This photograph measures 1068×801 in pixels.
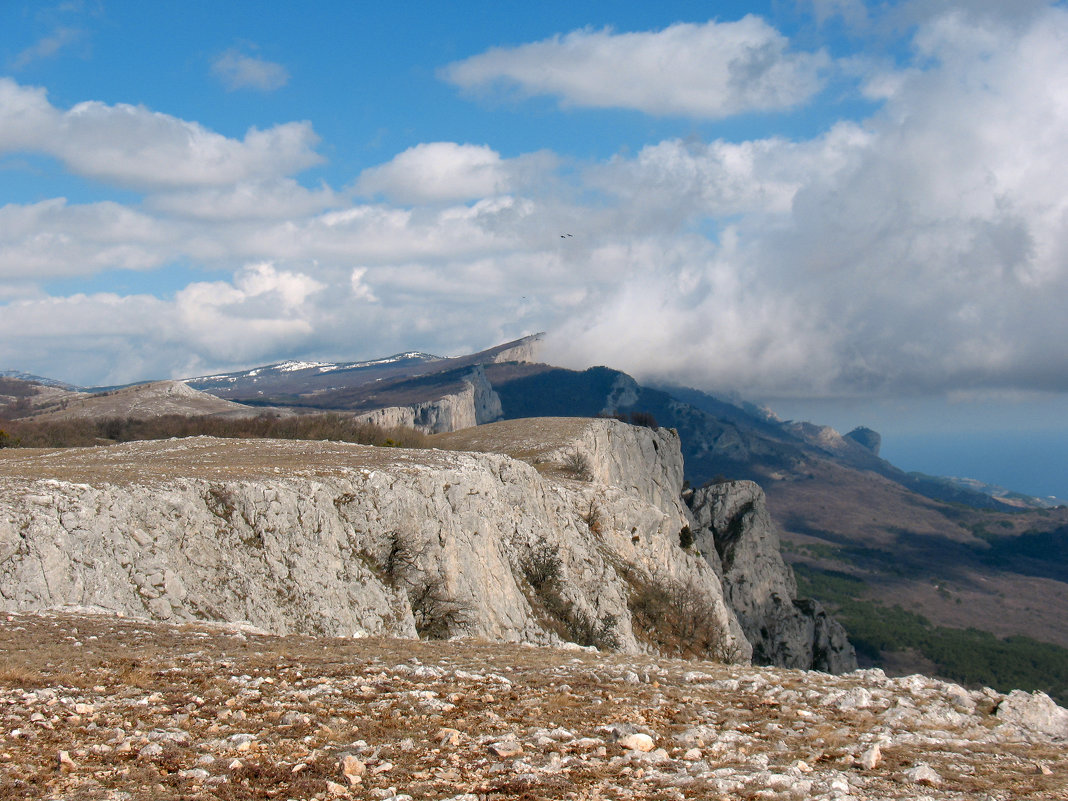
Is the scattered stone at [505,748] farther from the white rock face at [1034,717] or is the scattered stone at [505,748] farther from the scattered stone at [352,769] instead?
the white rock face at [1034,717]

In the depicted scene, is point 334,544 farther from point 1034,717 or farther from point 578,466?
point 578,466

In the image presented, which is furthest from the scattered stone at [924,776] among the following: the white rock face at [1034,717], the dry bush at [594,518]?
the dry bush at [594,518]

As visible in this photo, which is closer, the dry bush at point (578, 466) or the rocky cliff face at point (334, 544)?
the rocky cliff face at point (334, 544)

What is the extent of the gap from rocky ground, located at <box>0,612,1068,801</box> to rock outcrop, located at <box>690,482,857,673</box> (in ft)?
278

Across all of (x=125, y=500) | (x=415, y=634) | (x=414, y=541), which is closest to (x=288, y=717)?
(x=125, y=500)

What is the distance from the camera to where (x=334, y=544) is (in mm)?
29234

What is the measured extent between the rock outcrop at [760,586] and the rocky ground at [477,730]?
84.9m

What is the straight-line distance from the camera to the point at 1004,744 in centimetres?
1163

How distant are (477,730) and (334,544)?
19.9 m

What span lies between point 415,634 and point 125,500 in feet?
38.9

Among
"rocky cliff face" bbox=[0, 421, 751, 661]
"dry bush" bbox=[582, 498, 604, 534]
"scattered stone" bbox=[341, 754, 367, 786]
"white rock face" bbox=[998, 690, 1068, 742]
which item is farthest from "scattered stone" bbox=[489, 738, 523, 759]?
"dry bush" bbox=[582, 498, 604, 534]

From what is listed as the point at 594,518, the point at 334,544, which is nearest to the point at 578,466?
the point at 594,518

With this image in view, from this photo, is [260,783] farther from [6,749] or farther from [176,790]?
[6,749]

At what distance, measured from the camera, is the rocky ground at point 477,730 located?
29.4 ft
